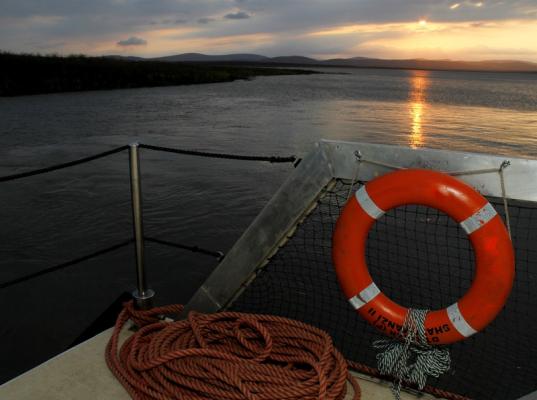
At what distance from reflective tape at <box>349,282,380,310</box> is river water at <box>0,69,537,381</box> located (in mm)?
3257

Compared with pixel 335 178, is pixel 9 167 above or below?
below

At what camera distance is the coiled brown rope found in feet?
6.37

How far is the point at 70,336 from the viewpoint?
4.65m

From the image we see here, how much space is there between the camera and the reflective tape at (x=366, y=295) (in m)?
2.13

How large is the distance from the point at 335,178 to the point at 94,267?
470 cm

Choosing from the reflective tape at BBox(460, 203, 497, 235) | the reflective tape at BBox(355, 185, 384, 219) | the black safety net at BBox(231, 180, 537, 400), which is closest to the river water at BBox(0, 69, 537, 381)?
the black safety net at BBox(231, 180, 537, 400)

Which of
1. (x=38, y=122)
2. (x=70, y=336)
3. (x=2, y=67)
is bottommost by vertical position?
(x=70, y=336)

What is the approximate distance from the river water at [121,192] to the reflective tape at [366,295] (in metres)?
3.26

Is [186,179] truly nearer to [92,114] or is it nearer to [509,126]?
[92,114]

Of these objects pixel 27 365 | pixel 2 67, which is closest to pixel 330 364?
pixel 27 365

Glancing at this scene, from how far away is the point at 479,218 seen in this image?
189 cm

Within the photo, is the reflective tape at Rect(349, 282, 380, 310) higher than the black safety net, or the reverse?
the reflective tape at Rect(349, 282, 380, 310)

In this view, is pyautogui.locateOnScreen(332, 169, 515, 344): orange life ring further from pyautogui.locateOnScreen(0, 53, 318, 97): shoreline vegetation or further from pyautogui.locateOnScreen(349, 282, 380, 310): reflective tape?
pyautogui.locateOnScreen(0, 53, 318, 97): shoreline vegetation

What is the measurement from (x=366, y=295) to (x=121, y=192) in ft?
24.2
